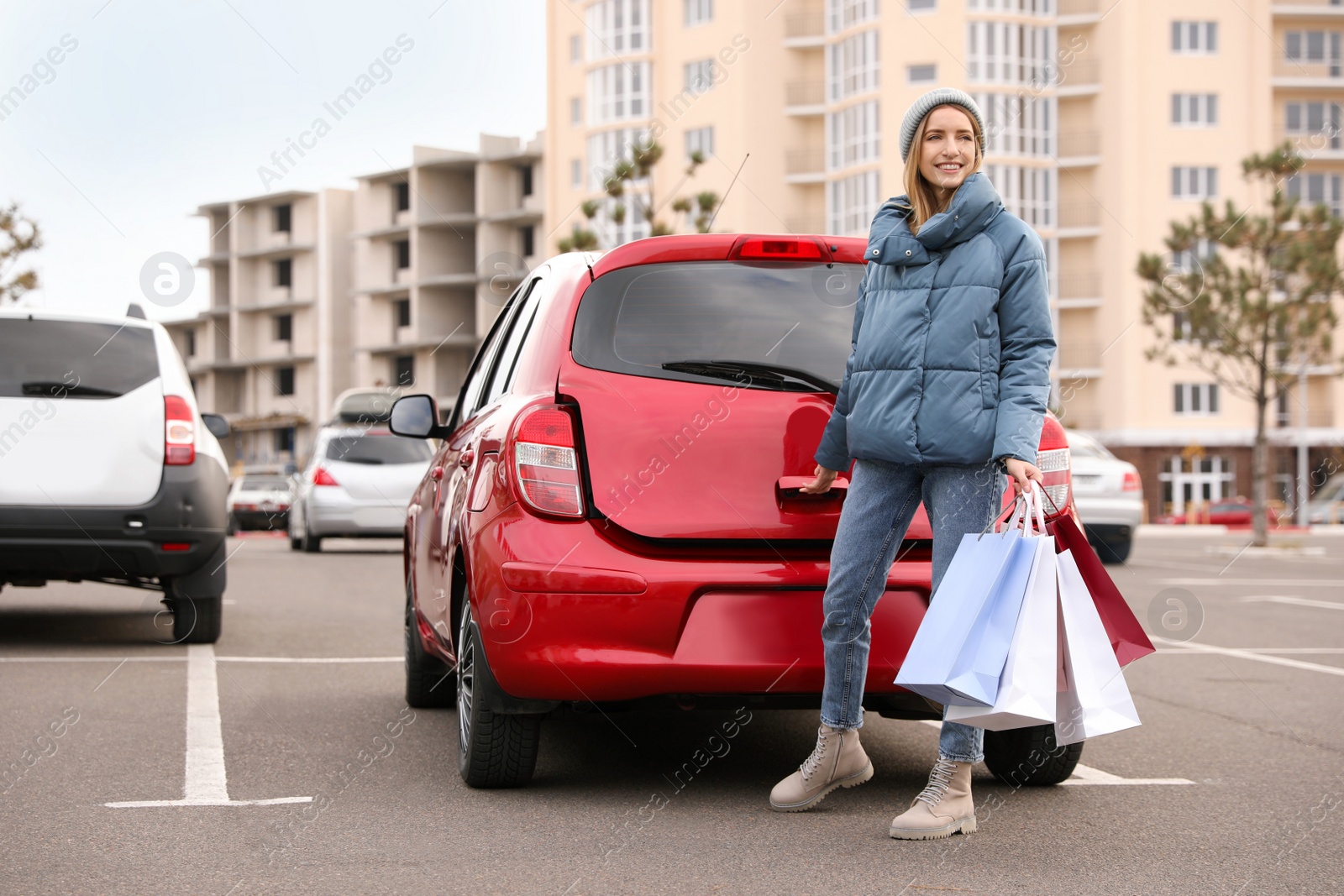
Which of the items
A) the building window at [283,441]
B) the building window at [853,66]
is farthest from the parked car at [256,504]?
the building window at [283,441]

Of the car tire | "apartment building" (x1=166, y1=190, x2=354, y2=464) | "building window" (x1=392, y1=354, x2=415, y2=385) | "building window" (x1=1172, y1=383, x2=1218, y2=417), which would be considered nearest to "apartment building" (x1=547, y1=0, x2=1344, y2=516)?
"building window" (x1=1172, y1=383, x2=1218, y2=417)

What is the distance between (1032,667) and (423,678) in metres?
3.25

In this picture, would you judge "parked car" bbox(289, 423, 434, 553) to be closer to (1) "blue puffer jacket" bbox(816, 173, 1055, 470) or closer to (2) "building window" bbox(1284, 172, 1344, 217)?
(1) "blue puffer jacket" bbox(816, 173, 1055, 470)

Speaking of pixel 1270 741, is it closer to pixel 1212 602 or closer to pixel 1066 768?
pixel 1066 768

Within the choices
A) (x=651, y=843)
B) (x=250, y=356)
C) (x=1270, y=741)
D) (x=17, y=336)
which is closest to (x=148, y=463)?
(x=17, y=336)

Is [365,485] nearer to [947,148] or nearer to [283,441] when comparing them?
[947,148]

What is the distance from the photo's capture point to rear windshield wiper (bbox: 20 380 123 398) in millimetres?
8055

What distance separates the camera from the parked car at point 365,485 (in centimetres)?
1928

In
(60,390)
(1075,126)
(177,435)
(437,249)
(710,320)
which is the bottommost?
(177,435)

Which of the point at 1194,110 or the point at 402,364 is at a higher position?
the point at 1194,110

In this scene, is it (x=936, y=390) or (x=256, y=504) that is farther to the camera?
(x=256, y=504)

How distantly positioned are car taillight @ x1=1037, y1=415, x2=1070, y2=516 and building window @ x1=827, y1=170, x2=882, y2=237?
56492 mm

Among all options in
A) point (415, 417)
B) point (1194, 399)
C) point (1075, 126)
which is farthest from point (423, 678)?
point (1075, 126)

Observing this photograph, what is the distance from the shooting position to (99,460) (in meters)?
8.05
